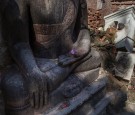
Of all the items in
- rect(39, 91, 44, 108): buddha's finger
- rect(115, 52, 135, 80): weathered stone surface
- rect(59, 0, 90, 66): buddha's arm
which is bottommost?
rect(115, 52, 135, 80): weathered stone surface

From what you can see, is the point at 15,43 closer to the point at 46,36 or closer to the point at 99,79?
the point at 46,36

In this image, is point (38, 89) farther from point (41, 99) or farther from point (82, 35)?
point (82, 35)

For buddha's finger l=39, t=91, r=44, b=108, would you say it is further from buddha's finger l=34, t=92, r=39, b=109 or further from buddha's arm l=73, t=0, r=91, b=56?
buddha's arm l=73, t=0, r=91, b=56

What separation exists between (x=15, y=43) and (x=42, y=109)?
26.4 inches

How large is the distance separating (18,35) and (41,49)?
0.34 metres

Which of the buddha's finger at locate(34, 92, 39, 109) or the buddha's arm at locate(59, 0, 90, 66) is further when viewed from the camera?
the buddha's arm at locate(59, 0, 90, 66)

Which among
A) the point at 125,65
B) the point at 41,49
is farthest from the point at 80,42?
the point at 125,65

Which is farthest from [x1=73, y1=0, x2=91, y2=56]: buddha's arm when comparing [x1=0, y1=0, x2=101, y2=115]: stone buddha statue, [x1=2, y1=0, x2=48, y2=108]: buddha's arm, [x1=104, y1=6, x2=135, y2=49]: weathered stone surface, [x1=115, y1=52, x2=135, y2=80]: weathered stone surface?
[x1=104, y1=6, x2=135, y2=49]: weathered stone surface

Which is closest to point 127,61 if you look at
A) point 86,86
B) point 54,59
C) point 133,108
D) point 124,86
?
point 124,86

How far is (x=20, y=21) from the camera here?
239cm

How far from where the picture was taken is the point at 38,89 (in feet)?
7.52

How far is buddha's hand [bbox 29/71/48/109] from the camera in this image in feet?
7.45

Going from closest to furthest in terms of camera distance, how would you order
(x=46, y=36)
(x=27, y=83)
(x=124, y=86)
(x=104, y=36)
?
1. (x=27, y=83)
2. (x=46, y=36)
3. (x=124, y=86)
4. (x=104, y=36)

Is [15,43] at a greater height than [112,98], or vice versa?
[15,43]
